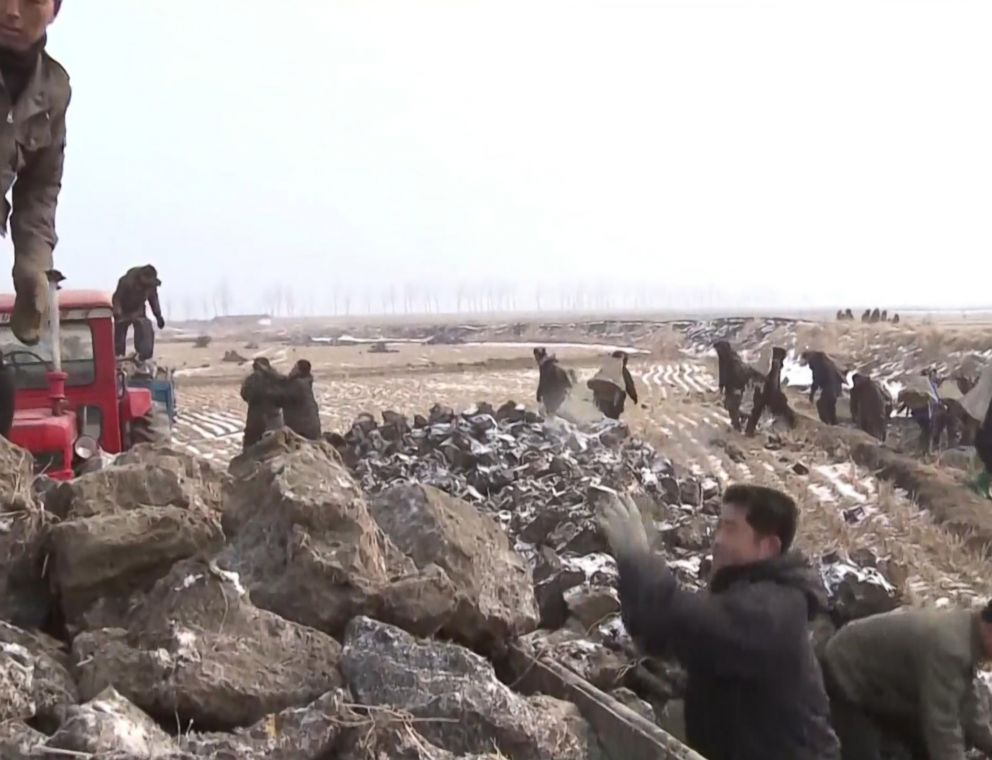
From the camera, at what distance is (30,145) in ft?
10.1

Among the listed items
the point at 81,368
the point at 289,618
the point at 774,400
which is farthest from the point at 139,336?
the point at 774,400

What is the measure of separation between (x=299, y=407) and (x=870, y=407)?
10.4 meters

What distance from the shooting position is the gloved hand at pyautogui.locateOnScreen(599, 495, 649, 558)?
3227mm

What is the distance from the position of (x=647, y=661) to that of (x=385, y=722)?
1912mm

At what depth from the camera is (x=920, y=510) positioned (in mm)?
10789

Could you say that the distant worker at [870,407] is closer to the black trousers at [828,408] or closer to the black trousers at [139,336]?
the black trousers at [828,408]

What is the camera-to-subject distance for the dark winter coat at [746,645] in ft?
10.2

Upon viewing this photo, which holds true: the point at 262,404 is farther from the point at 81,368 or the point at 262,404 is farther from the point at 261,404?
the point at 81,368

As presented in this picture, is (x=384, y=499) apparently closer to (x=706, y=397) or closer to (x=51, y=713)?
(x=51, y=713)

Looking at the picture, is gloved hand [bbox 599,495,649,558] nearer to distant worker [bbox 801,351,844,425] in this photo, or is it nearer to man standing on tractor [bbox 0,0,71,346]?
man standing on tractor [bbox 0,0,71,346]

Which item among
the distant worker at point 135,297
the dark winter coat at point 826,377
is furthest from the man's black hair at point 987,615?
the dark winter coat at point 826,377

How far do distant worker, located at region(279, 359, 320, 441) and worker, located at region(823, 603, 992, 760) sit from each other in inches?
237

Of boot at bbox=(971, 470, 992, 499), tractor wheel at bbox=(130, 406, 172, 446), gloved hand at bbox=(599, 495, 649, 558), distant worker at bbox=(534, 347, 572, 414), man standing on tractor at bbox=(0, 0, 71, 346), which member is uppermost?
man standing on tractor at bbox=(0, 0, 71, 346)

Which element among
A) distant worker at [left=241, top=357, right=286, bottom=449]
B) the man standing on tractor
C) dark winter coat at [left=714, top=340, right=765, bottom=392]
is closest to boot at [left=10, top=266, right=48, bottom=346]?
the man standing on tractor
